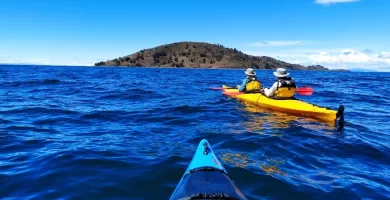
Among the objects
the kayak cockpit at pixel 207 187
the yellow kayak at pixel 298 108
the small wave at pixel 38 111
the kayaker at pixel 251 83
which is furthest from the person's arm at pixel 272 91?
the kayak cockpit at pixel 207 187

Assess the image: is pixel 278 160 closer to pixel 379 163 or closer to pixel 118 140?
pixel 379 163

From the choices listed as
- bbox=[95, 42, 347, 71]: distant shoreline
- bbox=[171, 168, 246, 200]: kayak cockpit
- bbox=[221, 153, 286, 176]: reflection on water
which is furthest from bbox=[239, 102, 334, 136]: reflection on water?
bbox=[95, 42, 347, 71]: distant shoreline

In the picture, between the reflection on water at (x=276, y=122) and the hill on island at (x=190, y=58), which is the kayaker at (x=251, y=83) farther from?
the hill on island at (x=190, y=58)

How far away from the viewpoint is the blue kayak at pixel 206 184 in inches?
121

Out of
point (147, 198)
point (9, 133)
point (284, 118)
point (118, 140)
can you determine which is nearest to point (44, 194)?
point (147, 198)

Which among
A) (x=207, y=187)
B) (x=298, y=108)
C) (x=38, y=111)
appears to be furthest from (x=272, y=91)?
(x=207, y=187)

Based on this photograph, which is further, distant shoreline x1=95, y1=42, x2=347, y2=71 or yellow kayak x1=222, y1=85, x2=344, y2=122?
distant shoreline x1=95, y1=42, x2=347, y2=71

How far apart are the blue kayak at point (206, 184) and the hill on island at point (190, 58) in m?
112

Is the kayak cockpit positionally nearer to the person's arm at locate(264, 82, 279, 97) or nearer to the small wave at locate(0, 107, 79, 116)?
the small wave at locate(0, 107, 79, 116)

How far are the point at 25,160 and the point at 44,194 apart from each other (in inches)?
69.9

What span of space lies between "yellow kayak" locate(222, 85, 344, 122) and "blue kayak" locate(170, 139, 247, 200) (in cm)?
691

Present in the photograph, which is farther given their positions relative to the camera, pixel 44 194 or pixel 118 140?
pixel 118 140

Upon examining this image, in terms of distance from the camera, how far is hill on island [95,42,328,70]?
4695 inches

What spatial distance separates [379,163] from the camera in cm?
671
